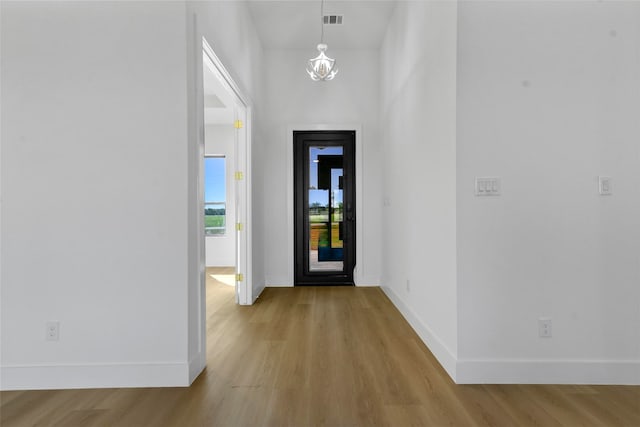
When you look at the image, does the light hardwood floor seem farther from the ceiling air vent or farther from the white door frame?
the ceiling air vent

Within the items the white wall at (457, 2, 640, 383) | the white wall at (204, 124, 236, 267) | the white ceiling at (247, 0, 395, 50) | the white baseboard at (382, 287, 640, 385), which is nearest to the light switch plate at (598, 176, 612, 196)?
the white wall at (457, 2, 640, 383)

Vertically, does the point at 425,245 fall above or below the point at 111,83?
below

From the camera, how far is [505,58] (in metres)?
2.36

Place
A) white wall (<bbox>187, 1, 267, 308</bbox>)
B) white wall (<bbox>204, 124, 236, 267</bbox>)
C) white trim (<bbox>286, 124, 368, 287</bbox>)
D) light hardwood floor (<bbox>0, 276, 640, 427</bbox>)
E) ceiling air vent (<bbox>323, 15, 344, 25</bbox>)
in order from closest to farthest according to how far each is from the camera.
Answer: light hardwood floor (<bbox>0, 276, 640, 427</bbox>)
white wall (<bbox>187, 1, 267, 308</bbox>)
ceiling air vent (<bbox>323, 15, 344, 25</bbox>)
white trim (<bbox>286, 124, 368, 287</bbox>)
white wall (<bbox>204, 124, 236, 267</bbox>)

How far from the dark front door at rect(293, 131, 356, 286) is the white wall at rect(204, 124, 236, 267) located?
273cm

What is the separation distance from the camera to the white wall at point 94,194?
7.57 feet

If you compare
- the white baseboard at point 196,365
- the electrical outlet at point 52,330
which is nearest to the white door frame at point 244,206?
the white baseboard at point 196,365

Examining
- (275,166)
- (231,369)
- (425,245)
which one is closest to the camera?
(231,369)

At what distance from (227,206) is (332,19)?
4.56 meters

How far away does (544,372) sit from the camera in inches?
92.4

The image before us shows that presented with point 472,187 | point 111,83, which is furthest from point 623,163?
point 111,83

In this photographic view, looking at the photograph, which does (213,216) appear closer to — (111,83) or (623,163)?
(111,83)

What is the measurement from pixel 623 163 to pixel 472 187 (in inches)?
40.0

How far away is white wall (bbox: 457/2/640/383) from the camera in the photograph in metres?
2.36
